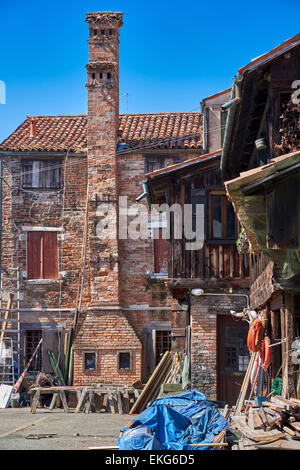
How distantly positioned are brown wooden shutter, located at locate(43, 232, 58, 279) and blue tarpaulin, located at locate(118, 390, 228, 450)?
586 inches

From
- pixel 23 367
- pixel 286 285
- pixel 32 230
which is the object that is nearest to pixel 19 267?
pixel 32 230

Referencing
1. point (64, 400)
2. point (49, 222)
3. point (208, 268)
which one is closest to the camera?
point (208, 268)

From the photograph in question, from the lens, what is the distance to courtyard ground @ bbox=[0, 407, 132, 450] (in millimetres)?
12445

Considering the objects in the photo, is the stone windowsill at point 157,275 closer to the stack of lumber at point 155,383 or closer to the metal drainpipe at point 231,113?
the stack of lumber at point 155,383

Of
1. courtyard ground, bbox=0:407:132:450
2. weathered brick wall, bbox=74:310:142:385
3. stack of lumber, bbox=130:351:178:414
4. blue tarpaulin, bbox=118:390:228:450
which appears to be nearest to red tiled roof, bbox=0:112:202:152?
weathered brick wall, bbox=74:310:142:385

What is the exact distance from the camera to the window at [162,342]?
1012 inches

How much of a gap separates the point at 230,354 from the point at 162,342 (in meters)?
7.43

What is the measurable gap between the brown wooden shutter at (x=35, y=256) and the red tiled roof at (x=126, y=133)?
3.41 meters

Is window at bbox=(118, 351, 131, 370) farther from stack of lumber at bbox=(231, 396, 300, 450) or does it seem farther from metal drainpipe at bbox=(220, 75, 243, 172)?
stack of lumber at bbox=(231, 396, 300, 450)

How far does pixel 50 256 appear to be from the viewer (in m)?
26.8

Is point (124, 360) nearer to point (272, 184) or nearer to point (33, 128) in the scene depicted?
point (33, 128)

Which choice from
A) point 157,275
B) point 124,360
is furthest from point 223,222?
point 124,360

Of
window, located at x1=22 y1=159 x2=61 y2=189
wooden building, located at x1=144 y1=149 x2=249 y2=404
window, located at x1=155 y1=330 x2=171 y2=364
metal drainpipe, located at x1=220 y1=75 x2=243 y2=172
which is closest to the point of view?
metal drainpipe, located at x1=220 y1=75 x2=243 y2=172

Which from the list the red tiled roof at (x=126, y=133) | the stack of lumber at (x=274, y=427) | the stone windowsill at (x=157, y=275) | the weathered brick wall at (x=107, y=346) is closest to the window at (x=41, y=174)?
the red tiled roof at (x=126, y=133)
